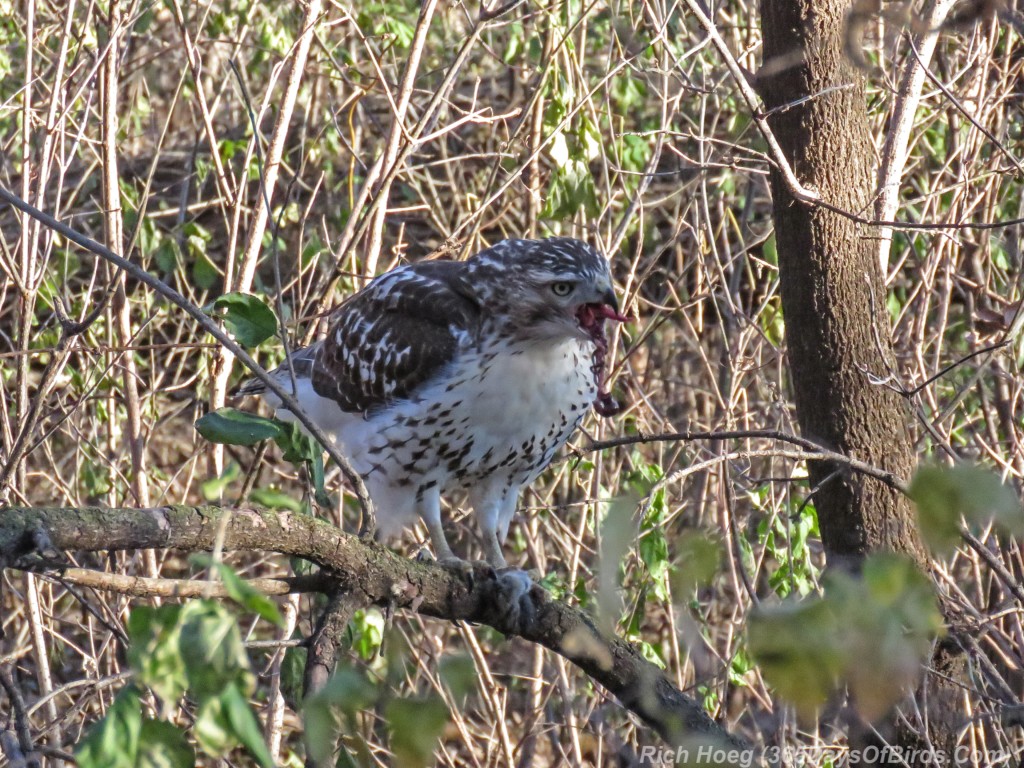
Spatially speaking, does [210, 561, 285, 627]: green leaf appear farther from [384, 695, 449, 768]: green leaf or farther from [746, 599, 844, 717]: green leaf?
[746, 599, 844, 717]: green leaf

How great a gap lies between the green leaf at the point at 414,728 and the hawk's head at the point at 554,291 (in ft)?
6.57

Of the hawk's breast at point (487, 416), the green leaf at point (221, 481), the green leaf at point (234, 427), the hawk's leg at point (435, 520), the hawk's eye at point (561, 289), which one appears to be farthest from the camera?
the hawk's leg at point (435, 520)

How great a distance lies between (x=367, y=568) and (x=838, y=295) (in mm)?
1497

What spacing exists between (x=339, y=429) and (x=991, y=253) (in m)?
2.78

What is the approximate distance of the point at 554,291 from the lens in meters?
3.28

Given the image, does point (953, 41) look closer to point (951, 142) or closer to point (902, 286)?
point (951, 142)

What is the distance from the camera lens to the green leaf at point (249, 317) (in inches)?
81.2

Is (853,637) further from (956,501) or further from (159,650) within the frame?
(159,650)

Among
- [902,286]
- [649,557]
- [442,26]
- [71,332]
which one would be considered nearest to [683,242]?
[902,286]

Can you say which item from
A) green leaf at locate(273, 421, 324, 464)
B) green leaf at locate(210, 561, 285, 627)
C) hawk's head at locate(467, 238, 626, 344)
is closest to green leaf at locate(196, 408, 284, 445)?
green leaf at locate(273, 421, 324, 464)

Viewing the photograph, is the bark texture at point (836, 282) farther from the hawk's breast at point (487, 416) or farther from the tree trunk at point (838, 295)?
the hawk's breast at point (487, 416)

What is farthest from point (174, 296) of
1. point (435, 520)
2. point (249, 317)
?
point (435, 520)

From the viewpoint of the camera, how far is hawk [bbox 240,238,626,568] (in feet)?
10.9

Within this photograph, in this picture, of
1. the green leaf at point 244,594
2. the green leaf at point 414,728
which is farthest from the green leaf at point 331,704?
the green leaf at point 244,594
